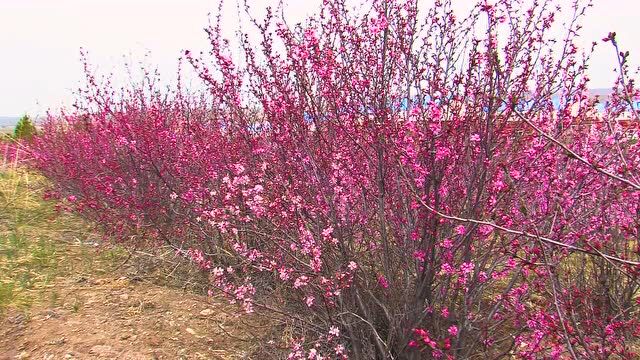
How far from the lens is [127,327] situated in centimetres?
381

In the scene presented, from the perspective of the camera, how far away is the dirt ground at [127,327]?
3516 millimetres

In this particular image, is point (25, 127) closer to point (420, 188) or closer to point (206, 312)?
point (206, 312)

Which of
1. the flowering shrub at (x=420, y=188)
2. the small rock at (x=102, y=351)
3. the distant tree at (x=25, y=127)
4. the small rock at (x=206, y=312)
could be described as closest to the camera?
the flowering shrub at (x=420, y=188)

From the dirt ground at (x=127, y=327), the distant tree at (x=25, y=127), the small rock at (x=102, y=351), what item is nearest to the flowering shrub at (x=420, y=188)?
the dirt ground at (x=127, y=327)

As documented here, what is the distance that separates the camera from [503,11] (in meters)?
2.95

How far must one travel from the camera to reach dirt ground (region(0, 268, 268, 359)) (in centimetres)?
352

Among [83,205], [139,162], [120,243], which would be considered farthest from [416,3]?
[83,205]

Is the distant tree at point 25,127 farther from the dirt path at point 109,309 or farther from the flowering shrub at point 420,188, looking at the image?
the flowering shrub at point 420,188

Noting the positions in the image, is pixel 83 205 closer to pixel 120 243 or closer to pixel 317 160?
pixel 120 243

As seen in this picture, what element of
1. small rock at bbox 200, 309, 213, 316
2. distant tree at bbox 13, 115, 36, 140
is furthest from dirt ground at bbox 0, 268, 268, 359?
distant tree at bbox 13, 115, 36, 140

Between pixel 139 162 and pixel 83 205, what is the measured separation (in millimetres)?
1233

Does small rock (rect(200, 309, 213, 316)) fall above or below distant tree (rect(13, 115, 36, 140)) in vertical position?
below

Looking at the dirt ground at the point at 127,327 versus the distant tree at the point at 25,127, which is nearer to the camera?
the dirt ground at the point at 127,327

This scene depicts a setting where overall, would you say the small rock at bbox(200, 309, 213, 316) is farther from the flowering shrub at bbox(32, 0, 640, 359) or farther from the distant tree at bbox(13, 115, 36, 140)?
the distant tree at bbox(13, 115, 36, 140)
